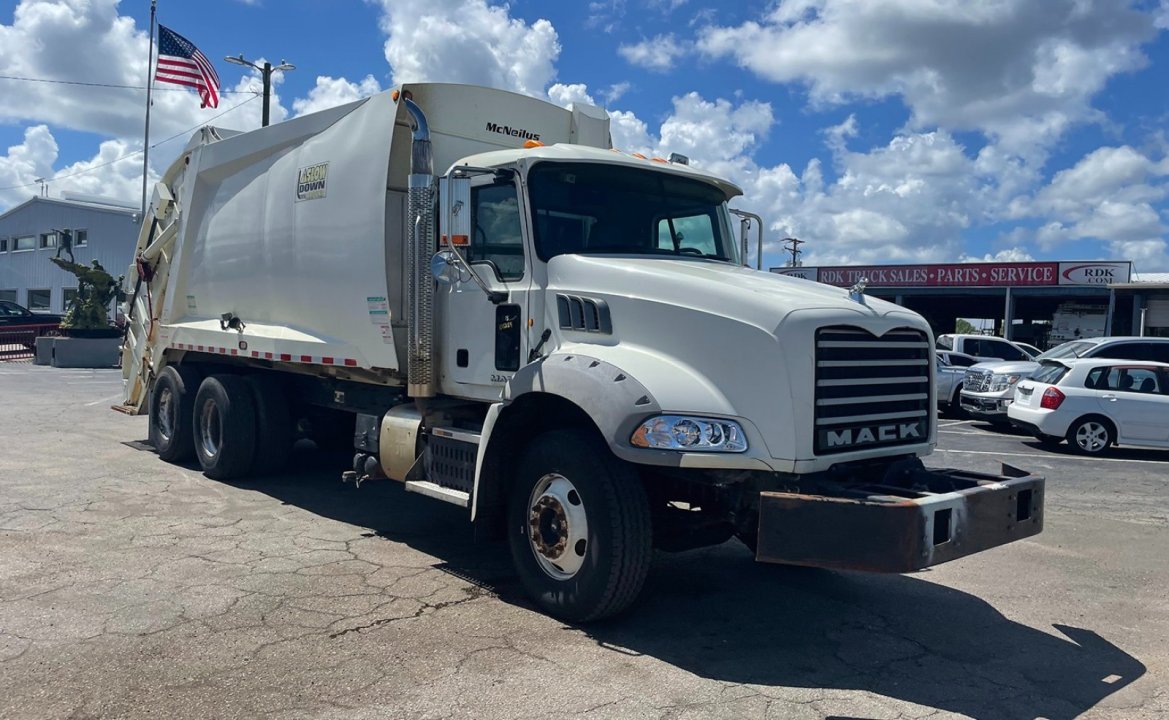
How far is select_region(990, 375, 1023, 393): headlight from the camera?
16094 millimetres

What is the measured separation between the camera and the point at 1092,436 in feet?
43.8

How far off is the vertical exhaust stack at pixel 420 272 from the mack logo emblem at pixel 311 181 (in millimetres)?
1245

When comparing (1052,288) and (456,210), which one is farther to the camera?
(1052,288)

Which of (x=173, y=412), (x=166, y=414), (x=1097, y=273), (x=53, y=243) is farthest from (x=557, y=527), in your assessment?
(x=53, y=243)

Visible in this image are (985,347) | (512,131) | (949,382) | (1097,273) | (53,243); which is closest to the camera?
(512,131)

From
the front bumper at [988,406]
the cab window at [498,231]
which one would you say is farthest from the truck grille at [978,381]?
the cab window at [498,231]

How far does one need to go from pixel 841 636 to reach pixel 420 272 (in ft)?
11.7

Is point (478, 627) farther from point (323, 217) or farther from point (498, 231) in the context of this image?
point (323, 217)

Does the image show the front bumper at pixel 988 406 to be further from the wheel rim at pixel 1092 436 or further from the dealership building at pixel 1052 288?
the dealership building at pixel 1052 288

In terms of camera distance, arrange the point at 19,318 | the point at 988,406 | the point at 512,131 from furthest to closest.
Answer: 1. the point at 19,318
2. the point at 988,406
3. the point at 512,131

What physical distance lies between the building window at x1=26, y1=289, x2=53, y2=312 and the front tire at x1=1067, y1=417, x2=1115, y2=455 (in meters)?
48.2

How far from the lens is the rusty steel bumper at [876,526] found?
13.8 feet

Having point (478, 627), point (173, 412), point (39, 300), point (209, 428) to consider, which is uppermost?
point (39, 300)

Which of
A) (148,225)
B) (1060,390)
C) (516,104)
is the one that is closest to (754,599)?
(516,104)
